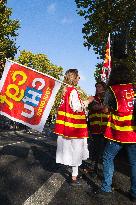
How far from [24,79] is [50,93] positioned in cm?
47

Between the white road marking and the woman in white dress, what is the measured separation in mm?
315

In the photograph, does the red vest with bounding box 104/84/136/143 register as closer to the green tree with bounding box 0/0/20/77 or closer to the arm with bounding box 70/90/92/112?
the arm with bounding box 70/90/92/112

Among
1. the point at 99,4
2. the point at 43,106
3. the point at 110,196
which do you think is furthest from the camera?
the point at 99,4

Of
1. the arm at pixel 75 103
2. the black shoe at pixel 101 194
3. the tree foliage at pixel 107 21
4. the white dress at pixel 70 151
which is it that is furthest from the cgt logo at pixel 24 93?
the tree foliage at pixel 107 21

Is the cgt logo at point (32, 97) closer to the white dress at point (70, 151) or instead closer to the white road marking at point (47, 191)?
the white dress at point (70, 151)

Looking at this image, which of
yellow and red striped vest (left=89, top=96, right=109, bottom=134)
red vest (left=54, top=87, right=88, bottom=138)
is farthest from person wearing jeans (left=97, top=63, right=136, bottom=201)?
yellow and red striped vest (left=89, top=96, right=109, bottom=134)

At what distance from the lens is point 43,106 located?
6102 millimetres

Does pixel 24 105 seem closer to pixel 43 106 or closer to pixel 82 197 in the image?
pixel 43 106

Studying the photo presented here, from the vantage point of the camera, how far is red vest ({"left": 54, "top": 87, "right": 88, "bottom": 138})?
6.23 m

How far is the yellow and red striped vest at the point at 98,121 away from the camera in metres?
7.26

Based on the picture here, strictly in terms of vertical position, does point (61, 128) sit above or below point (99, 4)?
below

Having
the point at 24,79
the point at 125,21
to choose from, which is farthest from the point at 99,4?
the point at 24,79

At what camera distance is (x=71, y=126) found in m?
6.24

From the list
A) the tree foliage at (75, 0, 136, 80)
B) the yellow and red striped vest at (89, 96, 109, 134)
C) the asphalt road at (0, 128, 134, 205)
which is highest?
the tree foliage at (75, 0, 136, 80)
